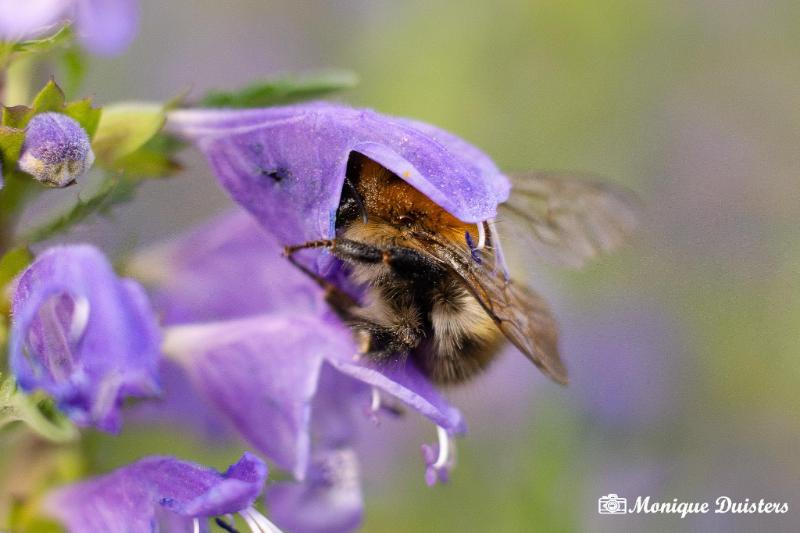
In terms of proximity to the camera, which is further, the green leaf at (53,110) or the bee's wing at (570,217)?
the bee's wing at (570,217)

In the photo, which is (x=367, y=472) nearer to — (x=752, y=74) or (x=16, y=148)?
(x=16, y=148)

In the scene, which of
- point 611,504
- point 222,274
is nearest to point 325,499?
point 222,274

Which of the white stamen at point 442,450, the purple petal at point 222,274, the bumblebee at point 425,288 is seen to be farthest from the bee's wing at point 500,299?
the purple petal at point 222,274

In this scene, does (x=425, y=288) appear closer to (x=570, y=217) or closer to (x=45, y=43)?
(x=570, y=217)

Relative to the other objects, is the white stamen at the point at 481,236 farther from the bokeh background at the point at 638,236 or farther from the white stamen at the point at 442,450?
the bokeh background at the point at 638,236

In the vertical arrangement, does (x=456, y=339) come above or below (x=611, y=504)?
above
